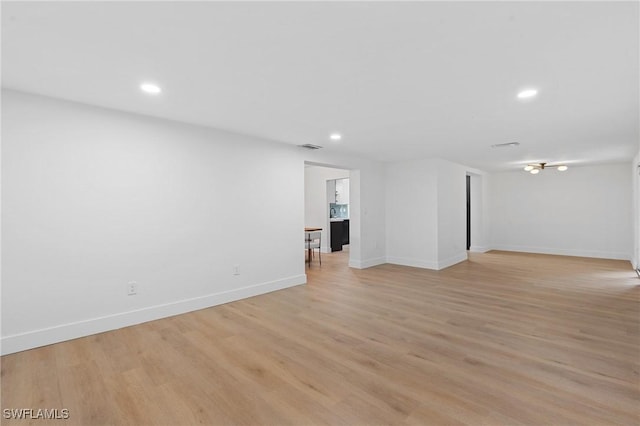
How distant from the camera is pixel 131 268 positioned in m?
3.26

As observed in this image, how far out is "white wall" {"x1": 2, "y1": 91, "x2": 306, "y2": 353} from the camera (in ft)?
8.72

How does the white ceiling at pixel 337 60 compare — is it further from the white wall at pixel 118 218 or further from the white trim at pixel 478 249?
the white trim at pixel 478 249

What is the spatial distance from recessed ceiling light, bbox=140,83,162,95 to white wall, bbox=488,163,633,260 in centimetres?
918

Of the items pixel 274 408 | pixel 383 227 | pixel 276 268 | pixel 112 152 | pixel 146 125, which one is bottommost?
pixel 274 408

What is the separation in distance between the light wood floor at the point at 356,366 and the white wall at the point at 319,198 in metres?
4.67

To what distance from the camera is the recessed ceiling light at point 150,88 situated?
8.38 ft

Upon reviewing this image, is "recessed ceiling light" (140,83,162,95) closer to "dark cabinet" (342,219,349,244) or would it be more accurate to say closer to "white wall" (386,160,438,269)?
"white wall" (386,160,438,269)

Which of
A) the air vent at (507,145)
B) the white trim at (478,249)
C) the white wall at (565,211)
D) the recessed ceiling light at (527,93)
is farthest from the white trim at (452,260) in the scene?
the recessed ceiling light at (527,93)

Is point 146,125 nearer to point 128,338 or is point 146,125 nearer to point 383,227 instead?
point 128,338

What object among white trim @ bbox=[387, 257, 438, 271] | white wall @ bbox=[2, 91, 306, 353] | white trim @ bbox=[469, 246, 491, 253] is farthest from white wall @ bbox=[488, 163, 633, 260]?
white wall @ bbox=[2, 91, 306, 353]

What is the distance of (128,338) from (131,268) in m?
0.73

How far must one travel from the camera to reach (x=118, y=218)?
3164 millimetres

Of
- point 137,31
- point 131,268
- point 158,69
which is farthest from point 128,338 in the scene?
point 137,31

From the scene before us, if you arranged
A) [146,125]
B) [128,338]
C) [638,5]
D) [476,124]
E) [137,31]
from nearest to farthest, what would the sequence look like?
1. [638,5]
2. [137,31]
3. [128,338]
4. [146,125]
5. [476,124]
